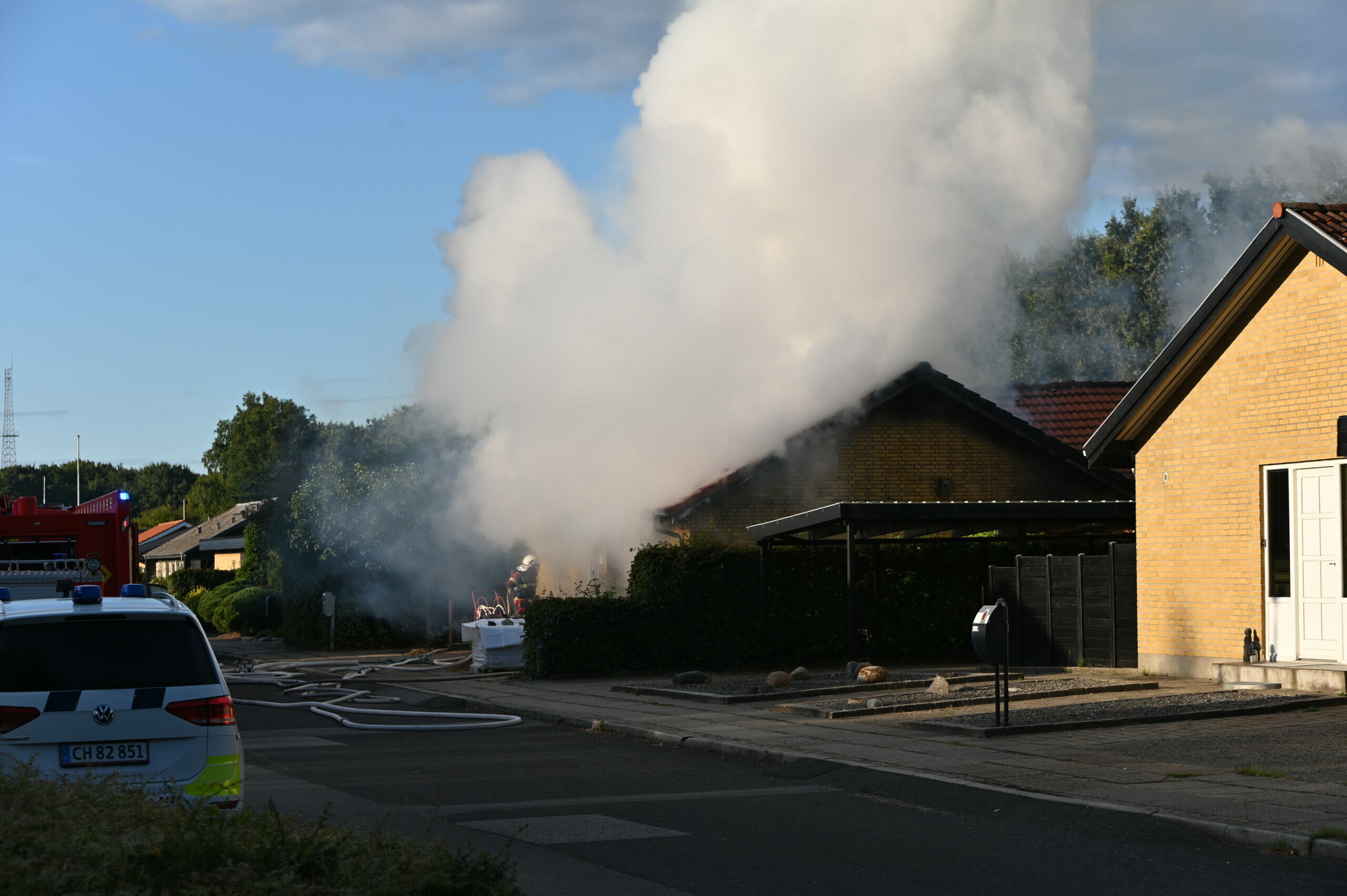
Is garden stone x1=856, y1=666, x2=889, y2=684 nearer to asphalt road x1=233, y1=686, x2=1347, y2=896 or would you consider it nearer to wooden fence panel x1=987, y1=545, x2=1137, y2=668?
wooden fence panel x1=987, y1=545, x2=1137, y2=668

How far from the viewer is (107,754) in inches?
286

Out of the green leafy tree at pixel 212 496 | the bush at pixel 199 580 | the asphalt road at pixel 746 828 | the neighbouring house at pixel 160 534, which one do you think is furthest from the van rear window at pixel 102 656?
the green leafy tree at pixel 212 496

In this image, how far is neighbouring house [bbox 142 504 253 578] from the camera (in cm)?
6888

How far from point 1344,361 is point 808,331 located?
35.8 feet

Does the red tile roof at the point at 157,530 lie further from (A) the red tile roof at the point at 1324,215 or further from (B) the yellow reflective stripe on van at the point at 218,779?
(B) the yellow reflective stripe on van at the point at 218,779

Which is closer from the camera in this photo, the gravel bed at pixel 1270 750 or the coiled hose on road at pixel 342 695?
the gravel bed at pixel 1270 750

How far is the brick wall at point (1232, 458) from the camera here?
15359mm

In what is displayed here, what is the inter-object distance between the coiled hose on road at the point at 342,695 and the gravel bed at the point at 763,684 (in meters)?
2.79

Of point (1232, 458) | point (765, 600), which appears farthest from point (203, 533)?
point (1232, 458)

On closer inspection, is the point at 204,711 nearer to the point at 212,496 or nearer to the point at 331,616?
the point at 331,616

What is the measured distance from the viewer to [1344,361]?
49.2 ft

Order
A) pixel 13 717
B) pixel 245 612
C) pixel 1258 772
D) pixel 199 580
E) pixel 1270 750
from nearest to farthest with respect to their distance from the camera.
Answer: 1. pixel 13 717
2. pixel 1258 772
3. pixel 1270 750
4. pixel 245 612
5. pixel 199 580

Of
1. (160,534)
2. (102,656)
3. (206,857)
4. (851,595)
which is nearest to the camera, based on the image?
(206,857)

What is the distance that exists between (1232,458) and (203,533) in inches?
2803
